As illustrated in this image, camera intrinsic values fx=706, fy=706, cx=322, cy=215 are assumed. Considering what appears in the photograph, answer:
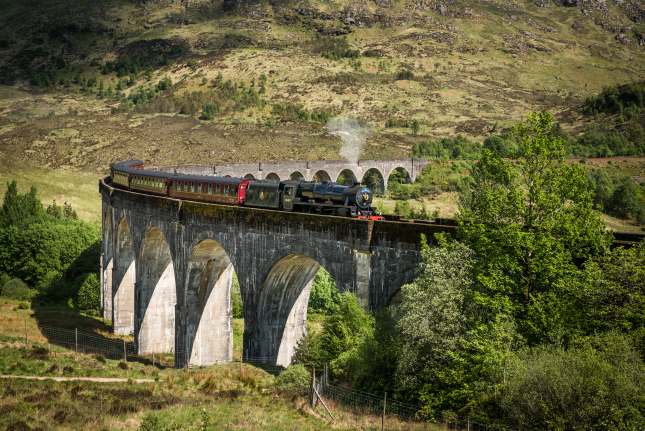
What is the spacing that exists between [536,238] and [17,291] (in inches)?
2002

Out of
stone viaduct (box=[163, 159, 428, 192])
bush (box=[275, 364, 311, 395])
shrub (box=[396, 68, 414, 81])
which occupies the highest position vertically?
shrub (box=[396, 68, 414, 81])

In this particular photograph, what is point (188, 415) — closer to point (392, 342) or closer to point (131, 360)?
point (392, 342)

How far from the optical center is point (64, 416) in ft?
82.2

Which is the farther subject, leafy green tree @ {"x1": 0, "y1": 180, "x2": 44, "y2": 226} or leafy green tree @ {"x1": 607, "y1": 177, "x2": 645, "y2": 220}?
leafy green tree @ {"x1": 0, "y1": 180, "x2": 44, "y2": 226}

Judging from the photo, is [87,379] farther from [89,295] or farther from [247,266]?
[89,295]

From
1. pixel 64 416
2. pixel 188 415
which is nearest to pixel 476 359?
pixel 188 415

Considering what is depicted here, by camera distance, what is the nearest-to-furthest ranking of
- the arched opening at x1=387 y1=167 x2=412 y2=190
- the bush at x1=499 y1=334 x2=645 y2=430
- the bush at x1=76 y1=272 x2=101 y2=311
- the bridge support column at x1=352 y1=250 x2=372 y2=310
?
the bush at x1=499 y1=334 x2=645 y2=430
the bridge support column at x1=352 y1=250 x2=372 y2=310
the bush at x1=76 y1=272 x2=101 y2=311
the arched opening at x1=387 y1=167 x2=412 y2=190

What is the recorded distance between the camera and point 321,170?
319 feet

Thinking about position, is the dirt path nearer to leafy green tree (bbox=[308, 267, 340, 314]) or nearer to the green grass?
leafy green tree (bbox=[308, 267, 340, 314])

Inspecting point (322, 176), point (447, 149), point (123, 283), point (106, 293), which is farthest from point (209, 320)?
point (447, 149)

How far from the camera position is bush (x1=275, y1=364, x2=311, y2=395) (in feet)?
89.4

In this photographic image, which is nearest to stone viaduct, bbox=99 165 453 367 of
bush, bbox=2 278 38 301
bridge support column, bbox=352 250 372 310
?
bridge support column, bbox=352 250 372 310

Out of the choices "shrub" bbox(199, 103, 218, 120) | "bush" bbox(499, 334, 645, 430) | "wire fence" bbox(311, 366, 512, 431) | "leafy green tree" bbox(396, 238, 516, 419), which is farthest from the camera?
"shrub" bbox(199, 103, 218, 120)

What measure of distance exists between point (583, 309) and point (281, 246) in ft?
45.7
